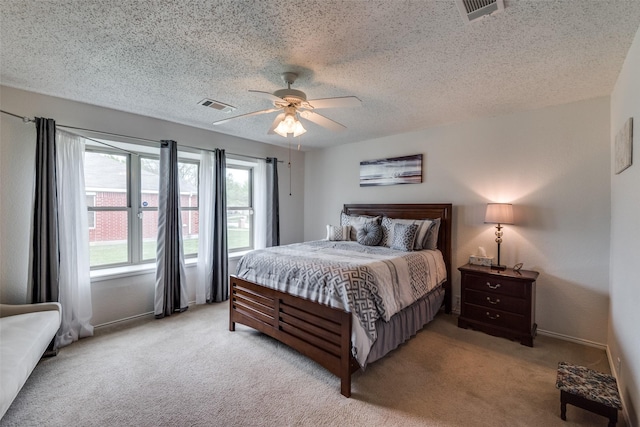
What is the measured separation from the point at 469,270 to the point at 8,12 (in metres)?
4.28

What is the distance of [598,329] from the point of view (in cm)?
280

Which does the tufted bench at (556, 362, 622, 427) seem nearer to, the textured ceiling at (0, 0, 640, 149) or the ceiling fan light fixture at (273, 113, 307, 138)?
the textured ceiling at (0, 0, 640, 149)

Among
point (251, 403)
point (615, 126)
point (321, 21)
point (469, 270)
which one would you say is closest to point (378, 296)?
point (251, 403)

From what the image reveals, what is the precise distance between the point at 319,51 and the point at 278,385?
2.55m

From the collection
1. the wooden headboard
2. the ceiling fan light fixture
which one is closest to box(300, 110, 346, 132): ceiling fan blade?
the ceiling fan light fixture

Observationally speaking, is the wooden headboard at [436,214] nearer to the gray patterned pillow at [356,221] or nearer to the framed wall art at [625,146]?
the gray patterned pillow at [356,221]

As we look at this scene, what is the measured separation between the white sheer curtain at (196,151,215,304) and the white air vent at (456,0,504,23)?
137 inches

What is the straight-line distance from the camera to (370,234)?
12.5ft

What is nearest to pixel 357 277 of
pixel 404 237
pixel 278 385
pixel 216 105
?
pixel 278 385

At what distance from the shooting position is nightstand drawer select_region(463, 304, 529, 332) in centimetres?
288

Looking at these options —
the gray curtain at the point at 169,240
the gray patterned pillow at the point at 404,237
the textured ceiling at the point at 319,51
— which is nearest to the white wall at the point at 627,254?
the textured ceiling at the point at 319,51

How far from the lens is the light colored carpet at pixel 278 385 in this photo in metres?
1.86

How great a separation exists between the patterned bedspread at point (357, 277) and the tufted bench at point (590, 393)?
1.19 m

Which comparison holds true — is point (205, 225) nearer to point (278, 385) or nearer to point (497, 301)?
point (278, 385)
